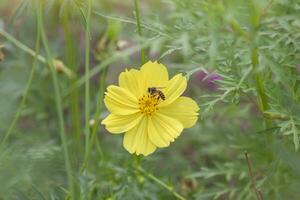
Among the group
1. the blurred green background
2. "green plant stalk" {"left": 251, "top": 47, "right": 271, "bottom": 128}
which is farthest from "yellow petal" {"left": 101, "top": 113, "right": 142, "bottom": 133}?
"green plant stalk" {"left": 251, "top": 47, "right": 271, "bottom": 128}

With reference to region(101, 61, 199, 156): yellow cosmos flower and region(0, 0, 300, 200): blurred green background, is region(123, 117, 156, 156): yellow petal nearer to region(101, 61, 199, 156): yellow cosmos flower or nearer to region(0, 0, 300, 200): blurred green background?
region(101, 61, 199, 156): yellow cosmos flower

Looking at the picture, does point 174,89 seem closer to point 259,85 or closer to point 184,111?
point 184,111

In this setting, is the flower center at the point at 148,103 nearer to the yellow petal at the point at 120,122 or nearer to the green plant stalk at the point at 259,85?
the yellow petal at the point at 120,122

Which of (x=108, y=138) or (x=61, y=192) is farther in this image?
(x=108, y=138)

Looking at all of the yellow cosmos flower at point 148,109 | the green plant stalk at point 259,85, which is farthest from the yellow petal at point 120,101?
the green plant stalk at point 259,85

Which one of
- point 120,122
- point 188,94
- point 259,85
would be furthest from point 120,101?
point 188,94

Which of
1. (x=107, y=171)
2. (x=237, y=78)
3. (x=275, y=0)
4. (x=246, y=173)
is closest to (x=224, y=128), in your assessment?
(x=246, y=173)

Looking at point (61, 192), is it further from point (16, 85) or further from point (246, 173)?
point (16, 85)
